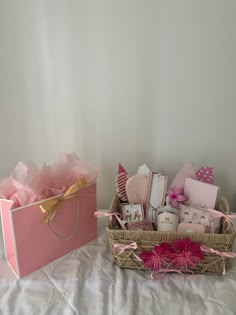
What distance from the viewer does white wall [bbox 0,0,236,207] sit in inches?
36.1

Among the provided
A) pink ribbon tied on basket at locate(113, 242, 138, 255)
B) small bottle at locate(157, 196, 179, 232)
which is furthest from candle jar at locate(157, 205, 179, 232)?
pink ribbon tied on basket at locate(113, 242, 138, 255)

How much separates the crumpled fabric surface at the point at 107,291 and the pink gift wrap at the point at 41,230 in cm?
3

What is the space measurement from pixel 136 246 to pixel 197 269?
179 millimetres

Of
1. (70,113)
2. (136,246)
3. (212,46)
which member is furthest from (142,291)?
(212,46)

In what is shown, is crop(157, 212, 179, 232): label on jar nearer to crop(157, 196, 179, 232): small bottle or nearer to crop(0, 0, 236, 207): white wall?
crop(157, 196, 179, 232): small bottle

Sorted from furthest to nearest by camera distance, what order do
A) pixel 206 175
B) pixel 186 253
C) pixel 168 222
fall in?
pixel 206 175 → pixel 168 222 → pixel 186 253

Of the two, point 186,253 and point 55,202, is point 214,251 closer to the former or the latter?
point 186,253

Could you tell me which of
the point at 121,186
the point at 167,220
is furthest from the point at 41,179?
the point at 167,220

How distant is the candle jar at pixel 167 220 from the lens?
2.54 ft

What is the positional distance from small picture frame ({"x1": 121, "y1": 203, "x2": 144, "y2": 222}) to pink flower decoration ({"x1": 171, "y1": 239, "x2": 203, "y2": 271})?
17cm

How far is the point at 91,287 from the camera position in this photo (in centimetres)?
69

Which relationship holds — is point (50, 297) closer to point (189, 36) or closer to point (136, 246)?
point (136, 246)

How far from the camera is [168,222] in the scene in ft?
2.55

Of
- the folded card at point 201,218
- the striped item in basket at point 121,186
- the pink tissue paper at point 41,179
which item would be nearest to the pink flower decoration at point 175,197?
the folded card at point 201,218
